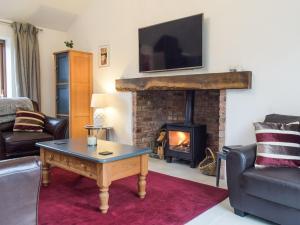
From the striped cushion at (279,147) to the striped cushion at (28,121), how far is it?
9.79 ft

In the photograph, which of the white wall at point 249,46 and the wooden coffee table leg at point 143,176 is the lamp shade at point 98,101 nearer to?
the white wall at point 249,46

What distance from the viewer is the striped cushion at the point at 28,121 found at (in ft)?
12.8

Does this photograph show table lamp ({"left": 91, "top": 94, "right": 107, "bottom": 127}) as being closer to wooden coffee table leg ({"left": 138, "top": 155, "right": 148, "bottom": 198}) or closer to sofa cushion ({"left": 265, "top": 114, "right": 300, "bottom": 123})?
wooden coffee table leg ({"left": 138, "top": 155, "right": 148, "bottom": 198})

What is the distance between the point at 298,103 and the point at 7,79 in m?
4.59

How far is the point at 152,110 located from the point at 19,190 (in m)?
3.58

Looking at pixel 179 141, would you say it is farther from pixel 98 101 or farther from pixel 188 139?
pixel 98 101

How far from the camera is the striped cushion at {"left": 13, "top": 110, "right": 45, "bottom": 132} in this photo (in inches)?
154

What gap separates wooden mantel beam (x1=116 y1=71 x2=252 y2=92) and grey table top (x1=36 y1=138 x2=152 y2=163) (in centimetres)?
125

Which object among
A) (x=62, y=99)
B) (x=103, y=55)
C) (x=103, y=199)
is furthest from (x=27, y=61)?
(x=103, y=199)

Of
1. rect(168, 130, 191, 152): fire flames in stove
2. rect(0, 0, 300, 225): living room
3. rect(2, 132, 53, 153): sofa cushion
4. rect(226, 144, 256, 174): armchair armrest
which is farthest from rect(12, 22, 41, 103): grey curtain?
rect(226, 144, 256, 174): armchair armrest

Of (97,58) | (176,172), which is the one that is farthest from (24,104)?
(176,172)

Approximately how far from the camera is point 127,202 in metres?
2.58

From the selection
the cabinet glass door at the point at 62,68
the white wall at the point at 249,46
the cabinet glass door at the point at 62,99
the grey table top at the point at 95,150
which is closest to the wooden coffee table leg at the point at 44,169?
the grey table top at the point at 95,150

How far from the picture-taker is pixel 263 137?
2.39m
